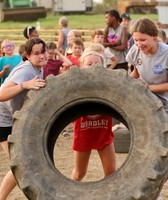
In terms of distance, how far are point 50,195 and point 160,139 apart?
97 cm

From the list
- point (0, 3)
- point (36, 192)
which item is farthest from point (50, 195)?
point (0, 3)

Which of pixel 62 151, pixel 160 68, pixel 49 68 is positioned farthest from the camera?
pixel 49 68

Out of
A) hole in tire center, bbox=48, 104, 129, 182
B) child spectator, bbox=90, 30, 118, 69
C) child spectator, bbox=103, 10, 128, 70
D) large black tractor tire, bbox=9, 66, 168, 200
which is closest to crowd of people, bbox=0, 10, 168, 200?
large black tractor tire, bbox=9, 66, 168, 200

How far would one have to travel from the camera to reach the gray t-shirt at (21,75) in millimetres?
5859

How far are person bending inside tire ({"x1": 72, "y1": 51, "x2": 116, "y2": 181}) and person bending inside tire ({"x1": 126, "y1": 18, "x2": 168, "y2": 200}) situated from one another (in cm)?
36

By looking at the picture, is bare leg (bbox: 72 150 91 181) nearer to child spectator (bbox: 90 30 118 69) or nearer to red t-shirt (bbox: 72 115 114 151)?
red t-shirt (bbox: 72 115 114 151)

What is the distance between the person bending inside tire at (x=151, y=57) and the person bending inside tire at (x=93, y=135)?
0.36 m

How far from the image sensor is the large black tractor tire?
518 cm

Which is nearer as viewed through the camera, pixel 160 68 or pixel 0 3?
pixel 160 68

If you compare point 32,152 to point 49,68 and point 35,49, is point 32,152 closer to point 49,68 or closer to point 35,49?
point 35,49

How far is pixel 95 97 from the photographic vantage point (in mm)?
5477

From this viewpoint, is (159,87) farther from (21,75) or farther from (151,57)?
(21,75)

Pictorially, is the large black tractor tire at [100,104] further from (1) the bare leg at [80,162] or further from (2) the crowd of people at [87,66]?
(1) the bare leg at [80,162]

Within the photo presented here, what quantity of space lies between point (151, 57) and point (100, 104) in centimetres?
67
